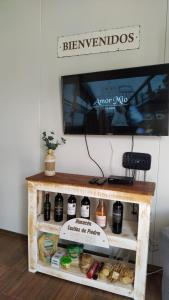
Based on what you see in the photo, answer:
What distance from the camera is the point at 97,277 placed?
1.51 meters

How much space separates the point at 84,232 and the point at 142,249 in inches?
15.8

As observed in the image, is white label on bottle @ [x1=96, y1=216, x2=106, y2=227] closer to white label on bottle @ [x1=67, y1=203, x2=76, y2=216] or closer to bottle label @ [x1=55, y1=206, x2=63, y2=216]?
white label on bottle @ [x1=67, y1=203, x2=76, y2=216]

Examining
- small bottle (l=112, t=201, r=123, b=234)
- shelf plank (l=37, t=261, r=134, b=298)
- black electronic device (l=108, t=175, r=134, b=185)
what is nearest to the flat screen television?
black electronic device (l=108, t=175, r=134, b=185)

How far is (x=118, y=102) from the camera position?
5.28ft

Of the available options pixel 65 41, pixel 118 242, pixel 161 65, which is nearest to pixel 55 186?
pixel 118 242

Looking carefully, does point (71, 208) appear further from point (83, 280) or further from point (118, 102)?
point (118, 102)

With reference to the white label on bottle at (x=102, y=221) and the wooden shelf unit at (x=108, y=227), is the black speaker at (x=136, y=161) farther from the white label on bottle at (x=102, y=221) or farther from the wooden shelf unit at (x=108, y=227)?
the white label on bottle at (x=102, y=221)

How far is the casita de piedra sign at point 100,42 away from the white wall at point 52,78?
44mm

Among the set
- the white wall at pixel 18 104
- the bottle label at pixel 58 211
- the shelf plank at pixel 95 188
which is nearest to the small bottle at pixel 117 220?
the shelf plank at pixel 95 188

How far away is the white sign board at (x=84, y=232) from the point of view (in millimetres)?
1428

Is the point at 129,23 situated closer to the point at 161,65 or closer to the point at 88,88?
the point at 161,65

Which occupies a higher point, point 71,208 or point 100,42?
point 100,42

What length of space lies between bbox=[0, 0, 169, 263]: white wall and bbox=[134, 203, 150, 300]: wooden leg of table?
372 mm

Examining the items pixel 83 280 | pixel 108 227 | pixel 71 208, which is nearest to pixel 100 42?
pixel 71 208
